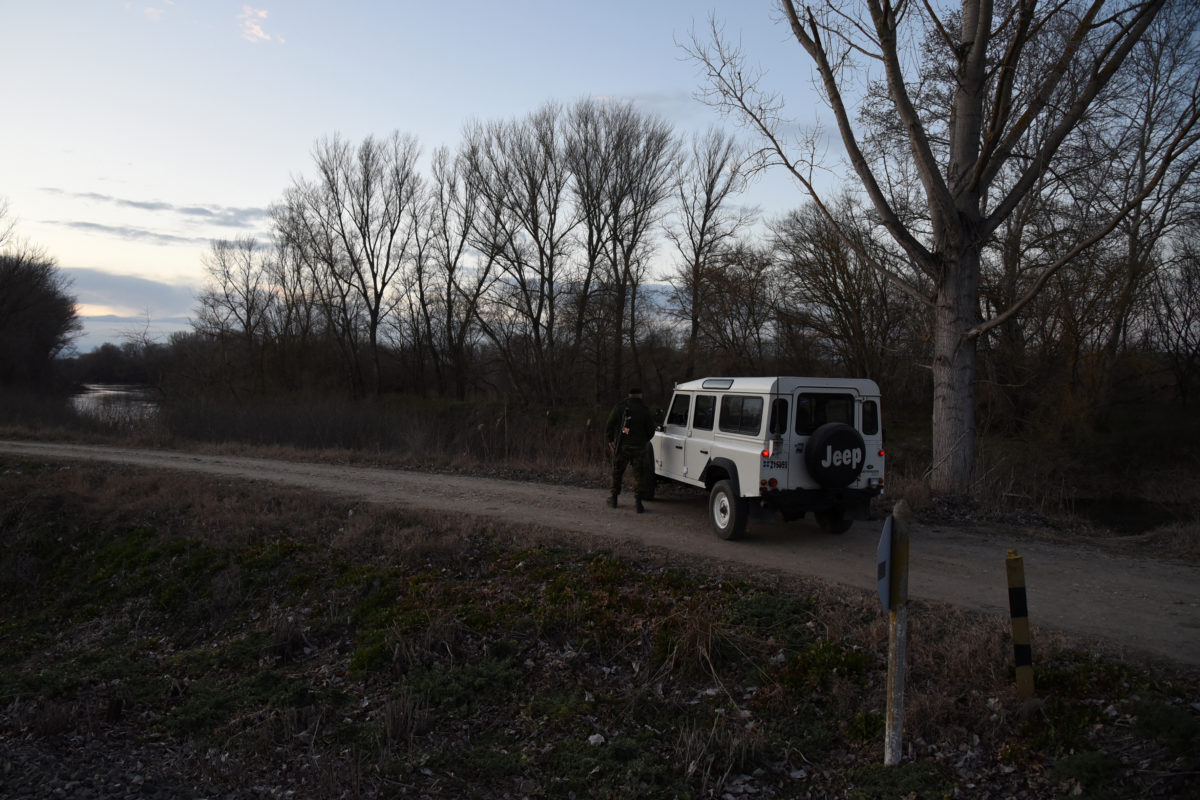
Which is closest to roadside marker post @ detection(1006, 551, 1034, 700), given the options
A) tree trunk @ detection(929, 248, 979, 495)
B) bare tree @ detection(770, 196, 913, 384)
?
tree trunk @ detection(929, 248, 979, 495)

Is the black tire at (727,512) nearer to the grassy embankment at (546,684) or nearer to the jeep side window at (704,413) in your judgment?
the jeep side window at (704,413)

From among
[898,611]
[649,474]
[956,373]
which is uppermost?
[956,373]

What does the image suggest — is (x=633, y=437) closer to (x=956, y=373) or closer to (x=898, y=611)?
(x=956, y=373)

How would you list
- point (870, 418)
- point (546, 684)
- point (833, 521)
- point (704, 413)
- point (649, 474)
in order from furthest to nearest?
point (649, 474) < point (704, 413) < point (833, 521) < point (870, 418) < point (546, 684)

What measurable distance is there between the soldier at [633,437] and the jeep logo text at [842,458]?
341 centimetres

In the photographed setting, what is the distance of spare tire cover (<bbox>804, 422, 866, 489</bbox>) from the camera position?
8.94 meters


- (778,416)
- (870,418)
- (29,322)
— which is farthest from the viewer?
(29,322)

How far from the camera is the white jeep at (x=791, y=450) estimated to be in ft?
29.5

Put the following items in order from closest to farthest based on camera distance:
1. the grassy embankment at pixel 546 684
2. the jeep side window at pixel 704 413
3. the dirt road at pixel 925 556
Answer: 1. the grassy embankment at pixel 546 684
2. the dirt road at pixel 925 556
3. the jeep side window at pixel 704 413

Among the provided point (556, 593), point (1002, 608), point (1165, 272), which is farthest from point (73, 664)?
point (1165, 272)

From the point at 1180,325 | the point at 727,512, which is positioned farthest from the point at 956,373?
the point at 1180,325

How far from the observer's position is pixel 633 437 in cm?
1166

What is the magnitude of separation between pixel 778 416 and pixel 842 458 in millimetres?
929

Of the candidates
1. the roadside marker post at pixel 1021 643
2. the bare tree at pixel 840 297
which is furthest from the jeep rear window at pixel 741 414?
the bare tree at pixel 840 297
